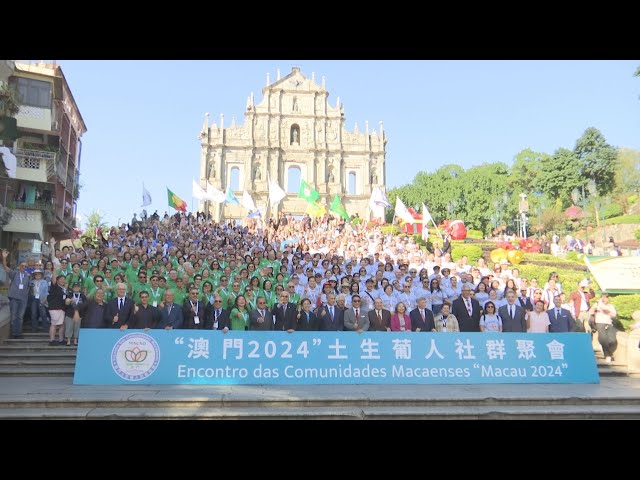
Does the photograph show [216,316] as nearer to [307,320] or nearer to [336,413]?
[307,320]

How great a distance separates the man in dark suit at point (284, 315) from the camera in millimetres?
9938

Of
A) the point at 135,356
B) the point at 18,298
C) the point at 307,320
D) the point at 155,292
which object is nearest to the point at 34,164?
the point at 18,298

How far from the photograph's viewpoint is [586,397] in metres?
7.98

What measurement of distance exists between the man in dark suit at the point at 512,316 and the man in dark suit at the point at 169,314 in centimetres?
633

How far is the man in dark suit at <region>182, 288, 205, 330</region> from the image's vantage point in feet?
32.3

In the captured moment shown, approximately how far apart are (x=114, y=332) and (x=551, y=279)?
9863 mm

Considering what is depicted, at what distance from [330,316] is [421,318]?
1.80 meters

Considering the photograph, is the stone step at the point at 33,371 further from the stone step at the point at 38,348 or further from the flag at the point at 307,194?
the flag at the point at 307,194

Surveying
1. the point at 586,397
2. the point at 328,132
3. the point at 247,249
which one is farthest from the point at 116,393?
the point at 328,132

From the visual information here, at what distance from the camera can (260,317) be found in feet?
31.9

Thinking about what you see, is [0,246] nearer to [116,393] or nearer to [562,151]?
[116,393]

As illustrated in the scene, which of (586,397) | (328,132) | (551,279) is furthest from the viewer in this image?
(328,132)

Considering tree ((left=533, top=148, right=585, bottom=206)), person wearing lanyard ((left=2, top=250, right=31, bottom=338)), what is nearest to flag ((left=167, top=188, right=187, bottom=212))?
person wearing lanyard ((left=2, top=250, right=31, bottom=338))

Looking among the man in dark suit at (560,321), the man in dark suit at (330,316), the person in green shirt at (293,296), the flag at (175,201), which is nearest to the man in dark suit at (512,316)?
the man in dark suit at (560,321)
